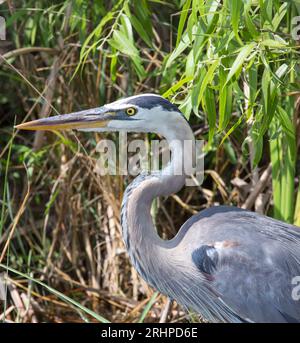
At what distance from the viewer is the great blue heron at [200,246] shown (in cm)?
245

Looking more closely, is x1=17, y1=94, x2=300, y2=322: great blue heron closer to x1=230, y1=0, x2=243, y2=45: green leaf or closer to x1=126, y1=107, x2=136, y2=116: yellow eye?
x1=126, y1=107, x2=136, y2=116: yellow eye

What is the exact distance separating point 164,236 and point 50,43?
1.06 metres

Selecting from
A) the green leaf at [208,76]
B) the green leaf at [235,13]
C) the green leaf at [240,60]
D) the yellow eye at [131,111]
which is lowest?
the yellow eye at [131,111]

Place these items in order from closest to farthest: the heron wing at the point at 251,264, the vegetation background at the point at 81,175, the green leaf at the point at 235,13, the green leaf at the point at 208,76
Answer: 1. the green leaf at the point at 235,13
2. the green leaf at the point at 208,76
3. the heron wing at the point at 251,264
4. the vegetation background at the point at 81,175

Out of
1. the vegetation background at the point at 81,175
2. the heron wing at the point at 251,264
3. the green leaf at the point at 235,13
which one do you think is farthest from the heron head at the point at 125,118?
the vegetation background at the point at 81,175

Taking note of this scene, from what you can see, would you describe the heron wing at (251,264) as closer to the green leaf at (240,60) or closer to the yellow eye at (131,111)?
the yellow eye at (131,111)

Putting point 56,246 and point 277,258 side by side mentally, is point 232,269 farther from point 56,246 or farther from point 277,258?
point 56,246

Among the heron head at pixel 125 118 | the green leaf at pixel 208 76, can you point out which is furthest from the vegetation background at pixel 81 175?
the green leaf at pixel 208 76

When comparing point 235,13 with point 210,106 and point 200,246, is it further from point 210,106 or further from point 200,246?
point 200,246

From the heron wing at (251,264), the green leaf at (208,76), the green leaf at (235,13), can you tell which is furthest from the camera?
the heron wing at (251,264)

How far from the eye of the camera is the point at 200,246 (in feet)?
8.29

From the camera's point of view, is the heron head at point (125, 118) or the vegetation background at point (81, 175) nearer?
the heron head at point (125, 118)

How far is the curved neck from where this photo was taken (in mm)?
2539

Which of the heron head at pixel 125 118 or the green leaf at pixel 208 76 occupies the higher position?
the green leaf at pixel 208 76
